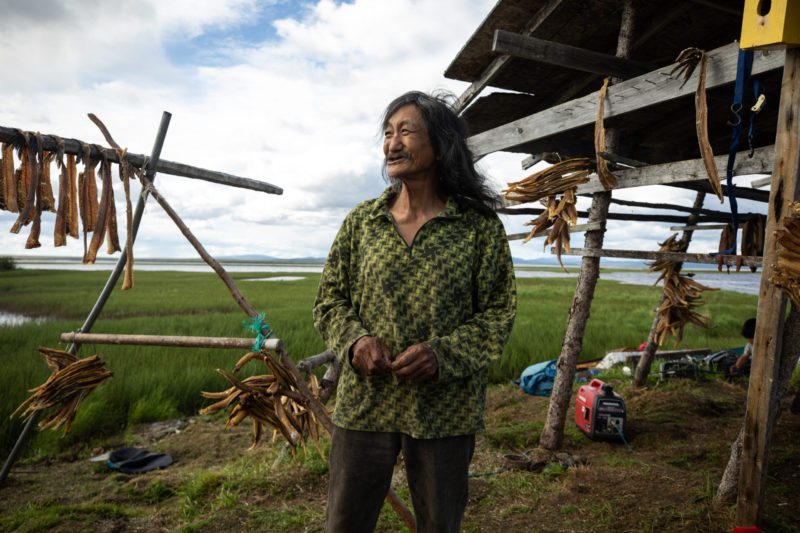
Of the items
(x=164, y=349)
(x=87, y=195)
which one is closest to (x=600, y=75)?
(x=87, y=195)

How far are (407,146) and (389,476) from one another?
3.74 feet

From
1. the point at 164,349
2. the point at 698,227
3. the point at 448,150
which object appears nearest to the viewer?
the point at 448,150

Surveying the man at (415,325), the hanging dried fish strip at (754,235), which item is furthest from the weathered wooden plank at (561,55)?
the hanging dried fish strip at (754,235)

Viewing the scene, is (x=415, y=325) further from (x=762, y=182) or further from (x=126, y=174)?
(x=762, y=182)

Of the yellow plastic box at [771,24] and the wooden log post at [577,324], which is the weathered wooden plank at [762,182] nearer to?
the wooden log post at [577,324]

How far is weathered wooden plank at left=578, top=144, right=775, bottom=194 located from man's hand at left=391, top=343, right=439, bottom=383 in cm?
238

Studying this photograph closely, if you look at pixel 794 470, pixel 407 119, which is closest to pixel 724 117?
pixel 794 470

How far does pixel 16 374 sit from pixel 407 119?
5.93 m

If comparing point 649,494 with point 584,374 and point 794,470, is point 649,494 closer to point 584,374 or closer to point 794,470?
point 794,470

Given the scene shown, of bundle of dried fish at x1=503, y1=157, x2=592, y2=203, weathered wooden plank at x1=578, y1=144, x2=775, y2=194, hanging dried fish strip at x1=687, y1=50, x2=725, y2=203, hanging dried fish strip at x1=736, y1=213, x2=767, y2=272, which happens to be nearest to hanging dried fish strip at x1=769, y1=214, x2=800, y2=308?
hanging dried fish strip at x1=687, y1=50, x2=725, y2=203

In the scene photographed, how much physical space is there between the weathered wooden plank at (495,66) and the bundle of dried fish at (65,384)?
2.99 meters

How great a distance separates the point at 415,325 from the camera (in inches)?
58.9

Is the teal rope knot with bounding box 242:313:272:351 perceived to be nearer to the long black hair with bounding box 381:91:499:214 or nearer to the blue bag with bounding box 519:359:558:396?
the long black hair with bounding box 381:91:499:214

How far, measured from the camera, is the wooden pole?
7.27 ft
